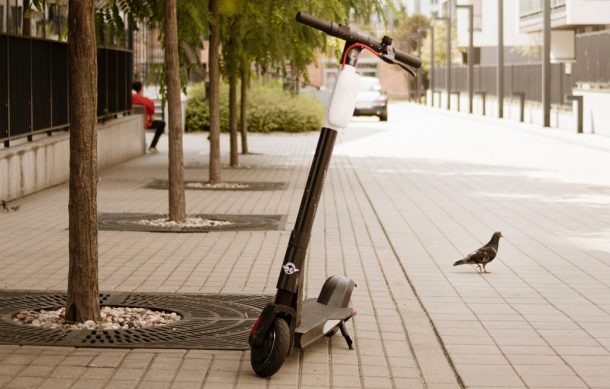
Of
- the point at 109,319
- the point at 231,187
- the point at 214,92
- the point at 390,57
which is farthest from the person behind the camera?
the point at 231,187

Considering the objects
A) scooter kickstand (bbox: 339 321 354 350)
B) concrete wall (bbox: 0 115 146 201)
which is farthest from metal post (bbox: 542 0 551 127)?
scooter kickstand (bbox: 339 321 354 350)

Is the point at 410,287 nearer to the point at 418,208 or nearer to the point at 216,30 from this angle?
the point at 418,208

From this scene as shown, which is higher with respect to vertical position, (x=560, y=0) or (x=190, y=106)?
(x=560, y=0)

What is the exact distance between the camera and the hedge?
128 ft

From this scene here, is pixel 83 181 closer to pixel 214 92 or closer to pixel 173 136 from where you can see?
pixel 173 136

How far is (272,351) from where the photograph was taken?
21.2 ft

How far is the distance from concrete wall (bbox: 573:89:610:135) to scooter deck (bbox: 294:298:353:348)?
3009 centimetres

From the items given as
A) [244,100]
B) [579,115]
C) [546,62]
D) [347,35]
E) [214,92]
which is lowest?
[579,115]

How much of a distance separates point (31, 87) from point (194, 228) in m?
5.67

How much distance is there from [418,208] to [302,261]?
30.5 ft

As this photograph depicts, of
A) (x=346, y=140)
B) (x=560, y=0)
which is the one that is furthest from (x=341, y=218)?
(x=560, y=0)

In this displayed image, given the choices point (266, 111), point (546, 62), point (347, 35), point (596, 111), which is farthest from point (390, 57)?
point (546, 62)

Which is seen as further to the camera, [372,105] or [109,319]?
[372,105]

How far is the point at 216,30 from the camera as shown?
18906 millimetres
